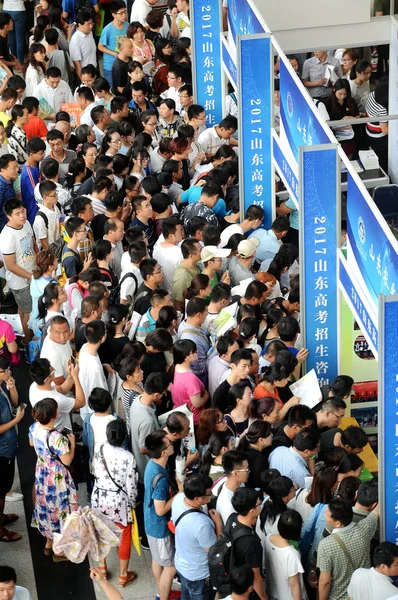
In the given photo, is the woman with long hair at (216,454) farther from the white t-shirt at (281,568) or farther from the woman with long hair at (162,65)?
the woman with long hair at (162,65)

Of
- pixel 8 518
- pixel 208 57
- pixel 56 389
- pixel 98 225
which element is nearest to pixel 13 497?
pixel 8 518

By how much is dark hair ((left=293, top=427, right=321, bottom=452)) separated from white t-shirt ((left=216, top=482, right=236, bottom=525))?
515 millimetres

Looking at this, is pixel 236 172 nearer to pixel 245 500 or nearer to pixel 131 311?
pixel 131 311

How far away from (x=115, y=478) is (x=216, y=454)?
66 cm

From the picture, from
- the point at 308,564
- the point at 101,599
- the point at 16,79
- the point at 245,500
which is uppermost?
the point at 16,79

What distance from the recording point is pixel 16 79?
11.2 metres

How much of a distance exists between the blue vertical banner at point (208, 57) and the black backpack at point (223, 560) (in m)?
6.52

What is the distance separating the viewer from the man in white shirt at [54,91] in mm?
11484

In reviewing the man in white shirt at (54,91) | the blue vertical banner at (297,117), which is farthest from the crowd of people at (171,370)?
the blue vertical banner at (297,117)

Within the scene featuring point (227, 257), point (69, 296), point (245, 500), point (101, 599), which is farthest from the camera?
point (227, 257)

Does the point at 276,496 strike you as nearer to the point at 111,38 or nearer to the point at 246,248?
the point at 246,248

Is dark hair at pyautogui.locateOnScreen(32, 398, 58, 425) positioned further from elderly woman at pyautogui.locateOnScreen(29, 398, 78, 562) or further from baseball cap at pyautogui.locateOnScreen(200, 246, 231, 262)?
baseball cap at pyautogui.locateOnScreen(200, 246, 231, 262)

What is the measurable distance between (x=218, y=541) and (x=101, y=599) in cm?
149

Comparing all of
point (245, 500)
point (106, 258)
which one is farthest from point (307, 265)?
point (245, 500)
